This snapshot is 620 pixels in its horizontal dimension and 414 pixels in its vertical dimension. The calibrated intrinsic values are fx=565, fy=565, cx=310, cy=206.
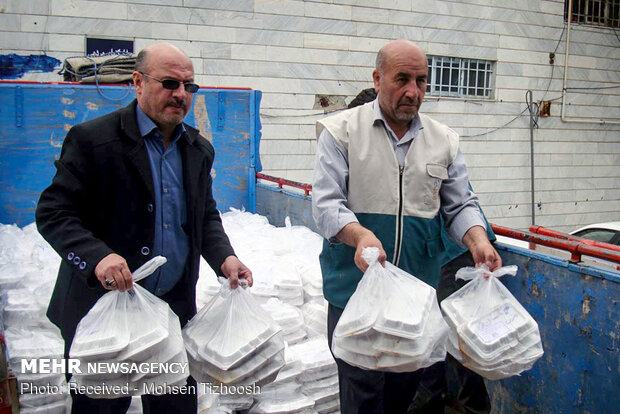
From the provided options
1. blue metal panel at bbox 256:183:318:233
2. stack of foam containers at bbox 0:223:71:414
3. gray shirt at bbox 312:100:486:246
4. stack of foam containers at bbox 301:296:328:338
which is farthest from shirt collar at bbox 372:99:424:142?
blue metal panel at bbox 256:183:318:233

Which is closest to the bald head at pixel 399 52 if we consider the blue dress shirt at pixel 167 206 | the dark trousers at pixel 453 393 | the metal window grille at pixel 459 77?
the blue dress shirt at pixel 167 206

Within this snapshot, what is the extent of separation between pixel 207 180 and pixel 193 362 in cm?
77

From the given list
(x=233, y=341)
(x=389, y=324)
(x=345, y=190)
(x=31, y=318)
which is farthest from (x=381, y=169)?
(x=31, y=318)

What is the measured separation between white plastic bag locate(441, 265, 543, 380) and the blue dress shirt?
3.56ft

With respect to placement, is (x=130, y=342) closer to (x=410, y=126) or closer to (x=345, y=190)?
(x=345, y=190)

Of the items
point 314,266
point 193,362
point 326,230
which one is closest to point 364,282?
point 326,230

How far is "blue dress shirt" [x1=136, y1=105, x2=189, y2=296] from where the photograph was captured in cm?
221

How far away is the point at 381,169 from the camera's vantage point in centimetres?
226

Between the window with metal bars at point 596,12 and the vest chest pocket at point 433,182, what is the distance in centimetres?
1012

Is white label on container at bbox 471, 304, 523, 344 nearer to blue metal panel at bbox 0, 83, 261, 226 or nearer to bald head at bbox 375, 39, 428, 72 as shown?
bald head at bbox 375, 39, 428, 72

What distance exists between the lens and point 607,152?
11375 millimetres

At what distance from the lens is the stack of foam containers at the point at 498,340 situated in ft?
6.60

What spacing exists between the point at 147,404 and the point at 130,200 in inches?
38.5

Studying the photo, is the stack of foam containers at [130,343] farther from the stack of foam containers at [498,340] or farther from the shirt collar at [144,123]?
the stack of foam containers at [498,340]
